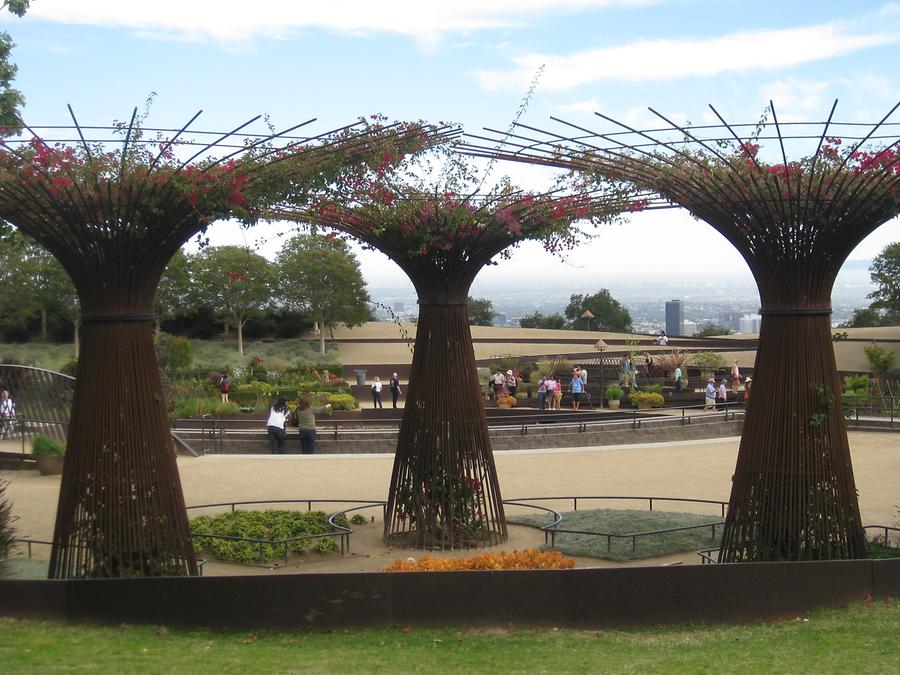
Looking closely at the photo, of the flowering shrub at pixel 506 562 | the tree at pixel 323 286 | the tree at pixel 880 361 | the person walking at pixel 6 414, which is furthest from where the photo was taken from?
the tree at pixel 323 286

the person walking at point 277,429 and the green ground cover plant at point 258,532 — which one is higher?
the person walking at point 277,429

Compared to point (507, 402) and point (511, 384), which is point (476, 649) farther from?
point (511, 384)

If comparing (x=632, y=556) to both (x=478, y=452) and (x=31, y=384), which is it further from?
(x=31, y=384)

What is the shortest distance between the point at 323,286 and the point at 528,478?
30.5 meters

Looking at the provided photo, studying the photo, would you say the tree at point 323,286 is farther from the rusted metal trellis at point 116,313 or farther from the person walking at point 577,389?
the rusted metal trellis at point 116,313

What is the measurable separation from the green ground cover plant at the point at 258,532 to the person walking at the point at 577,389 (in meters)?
15.2

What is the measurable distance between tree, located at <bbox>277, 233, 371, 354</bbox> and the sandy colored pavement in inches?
1032

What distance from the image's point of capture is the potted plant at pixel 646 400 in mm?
27094

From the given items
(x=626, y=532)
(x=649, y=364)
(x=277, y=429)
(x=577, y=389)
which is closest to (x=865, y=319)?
(x=649, y=364)

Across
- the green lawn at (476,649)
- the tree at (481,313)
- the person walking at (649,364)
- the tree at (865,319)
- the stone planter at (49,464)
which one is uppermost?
the tree at (481,313)

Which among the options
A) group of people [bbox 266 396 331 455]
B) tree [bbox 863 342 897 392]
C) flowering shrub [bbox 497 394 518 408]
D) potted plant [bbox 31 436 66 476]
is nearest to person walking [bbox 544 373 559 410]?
flowering shrub [bbox 497 394 518 408]

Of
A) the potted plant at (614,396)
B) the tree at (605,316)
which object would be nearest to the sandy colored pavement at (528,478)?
the potted plant at (614,396)

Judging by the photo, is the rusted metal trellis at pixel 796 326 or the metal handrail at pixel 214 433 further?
the metal handrail at pixel 214 433

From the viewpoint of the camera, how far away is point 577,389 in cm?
2705
